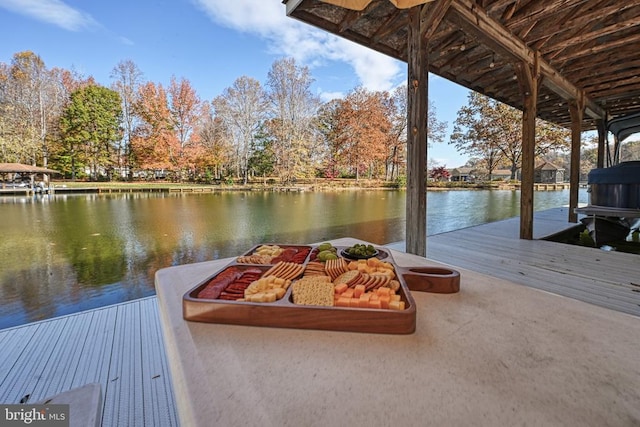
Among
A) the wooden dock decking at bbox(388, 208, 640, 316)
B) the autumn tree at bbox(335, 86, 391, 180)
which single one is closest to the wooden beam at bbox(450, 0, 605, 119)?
the wooden dock decking at bbox(388, 208, 640, 316)

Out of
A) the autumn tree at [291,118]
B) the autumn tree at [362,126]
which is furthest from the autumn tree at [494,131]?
the autumn tree at [291,118]

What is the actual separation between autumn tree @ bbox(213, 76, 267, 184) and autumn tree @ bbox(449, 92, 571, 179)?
515 inches

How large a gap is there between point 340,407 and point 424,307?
473mm

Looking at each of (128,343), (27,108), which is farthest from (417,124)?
(27,108)

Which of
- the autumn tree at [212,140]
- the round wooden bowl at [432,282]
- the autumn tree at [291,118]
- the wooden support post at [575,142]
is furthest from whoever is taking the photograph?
the autumn tree at [212,140]

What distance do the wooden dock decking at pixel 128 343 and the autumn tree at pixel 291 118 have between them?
1624 centimetres

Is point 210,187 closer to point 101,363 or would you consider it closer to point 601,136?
point 101,363

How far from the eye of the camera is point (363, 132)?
19.0 meters

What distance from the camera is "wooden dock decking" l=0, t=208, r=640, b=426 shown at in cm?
110

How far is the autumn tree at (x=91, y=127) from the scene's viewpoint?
648 inches

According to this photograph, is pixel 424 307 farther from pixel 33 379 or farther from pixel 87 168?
pixel 87 168

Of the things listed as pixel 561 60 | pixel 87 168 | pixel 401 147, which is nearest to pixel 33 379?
pixel 561 60

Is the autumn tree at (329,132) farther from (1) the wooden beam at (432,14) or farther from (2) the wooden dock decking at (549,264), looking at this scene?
(1) the wooden beam at (432,14)

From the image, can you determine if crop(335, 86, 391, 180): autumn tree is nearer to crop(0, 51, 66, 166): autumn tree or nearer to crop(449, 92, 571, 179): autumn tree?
crop(449, 92, 571, 179): autumn tree
